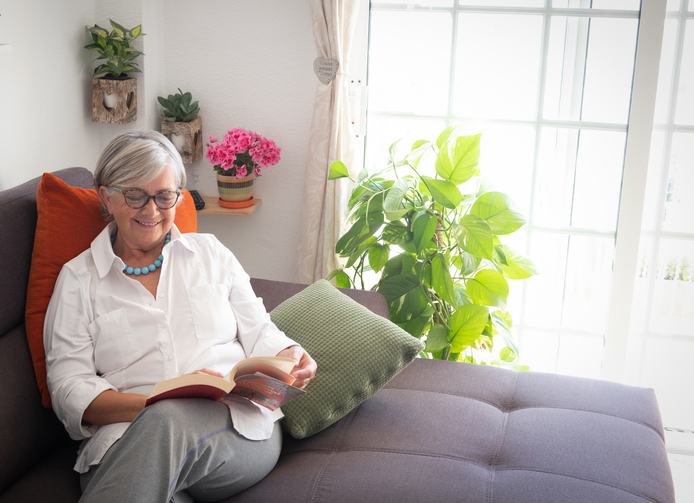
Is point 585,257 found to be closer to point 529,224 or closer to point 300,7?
point 529,224

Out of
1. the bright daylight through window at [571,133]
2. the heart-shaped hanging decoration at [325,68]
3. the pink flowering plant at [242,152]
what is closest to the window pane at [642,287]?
the bright daylight through window at [571,133]

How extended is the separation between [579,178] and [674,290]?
63 centimetres

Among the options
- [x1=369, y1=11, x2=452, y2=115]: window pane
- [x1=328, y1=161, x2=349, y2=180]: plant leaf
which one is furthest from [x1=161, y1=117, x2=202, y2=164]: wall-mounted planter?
[x1=369, y1=11, x2=452, y2=115]: window pane

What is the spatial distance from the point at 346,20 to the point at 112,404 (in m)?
1.77

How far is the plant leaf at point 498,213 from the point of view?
2211 mm

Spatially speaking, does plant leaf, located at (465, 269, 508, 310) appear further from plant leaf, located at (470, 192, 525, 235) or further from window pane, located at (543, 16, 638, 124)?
window pane, located at (543, 16, 638, 124)

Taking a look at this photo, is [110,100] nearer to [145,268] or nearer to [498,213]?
[145,268]

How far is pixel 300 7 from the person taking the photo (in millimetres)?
2662

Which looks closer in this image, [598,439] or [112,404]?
[112,404]

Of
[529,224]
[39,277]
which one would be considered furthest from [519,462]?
[529,224]

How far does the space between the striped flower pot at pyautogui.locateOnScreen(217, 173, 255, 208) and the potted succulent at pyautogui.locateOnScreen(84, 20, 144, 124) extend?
45 centimetres

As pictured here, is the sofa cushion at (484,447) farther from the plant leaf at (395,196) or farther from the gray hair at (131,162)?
the gray hair at (131,162)

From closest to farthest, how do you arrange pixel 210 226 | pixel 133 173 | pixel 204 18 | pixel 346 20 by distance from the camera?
pixel 133 173
pixel 346 20
pixel 204 18
pixel 210 226

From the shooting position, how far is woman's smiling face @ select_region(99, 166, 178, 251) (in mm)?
1584
